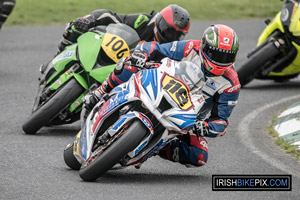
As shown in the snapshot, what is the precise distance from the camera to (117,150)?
662 centimetres

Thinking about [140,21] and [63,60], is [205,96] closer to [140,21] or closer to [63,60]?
[63,60]

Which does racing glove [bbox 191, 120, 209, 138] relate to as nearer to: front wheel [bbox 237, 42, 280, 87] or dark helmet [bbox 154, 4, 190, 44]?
dark helmet [bbox 154, 4, 190, 44]

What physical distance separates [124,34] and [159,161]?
5.84ft

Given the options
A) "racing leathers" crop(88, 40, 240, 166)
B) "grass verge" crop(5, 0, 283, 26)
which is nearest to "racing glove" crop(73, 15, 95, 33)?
"racing leathers" crop(88, 40, 240, 166)

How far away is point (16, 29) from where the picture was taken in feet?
62.9

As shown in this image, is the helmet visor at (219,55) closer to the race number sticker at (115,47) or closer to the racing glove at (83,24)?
the race number sticker at (115,47)

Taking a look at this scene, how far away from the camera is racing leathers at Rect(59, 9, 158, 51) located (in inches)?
389

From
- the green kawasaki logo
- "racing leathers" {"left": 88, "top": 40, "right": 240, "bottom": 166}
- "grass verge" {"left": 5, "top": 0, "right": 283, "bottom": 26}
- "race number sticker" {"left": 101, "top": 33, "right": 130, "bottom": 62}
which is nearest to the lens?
"racing leathers" {"left": 88, "top": 40, "right": 240, "bottom": 166}

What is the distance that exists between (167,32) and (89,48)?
90 centimetres

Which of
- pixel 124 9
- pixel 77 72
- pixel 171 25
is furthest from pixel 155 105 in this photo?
pixel 124 9

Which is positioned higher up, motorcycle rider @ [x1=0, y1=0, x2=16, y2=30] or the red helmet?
the red helmet

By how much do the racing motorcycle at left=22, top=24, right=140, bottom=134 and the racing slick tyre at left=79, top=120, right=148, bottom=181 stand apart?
219 cm

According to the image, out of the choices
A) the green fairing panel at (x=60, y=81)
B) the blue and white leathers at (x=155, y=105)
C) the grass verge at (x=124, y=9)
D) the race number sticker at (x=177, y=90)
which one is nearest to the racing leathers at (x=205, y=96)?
the blue and white leathers at (x=155, y=105)

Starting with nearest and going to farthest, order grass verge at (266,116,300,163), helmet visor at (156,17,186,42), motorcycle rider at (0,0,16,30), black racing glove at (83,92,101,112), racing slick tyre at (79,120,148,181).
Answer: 1. racing slick tyre at (79,120,148,181)
2. black racing glove at (83,92,101,112)
3. grass verge at (266,116,300,163)
4. helmet visor at (156,17,186,42)
5. motorcycle rider at (0,0,16,30)
